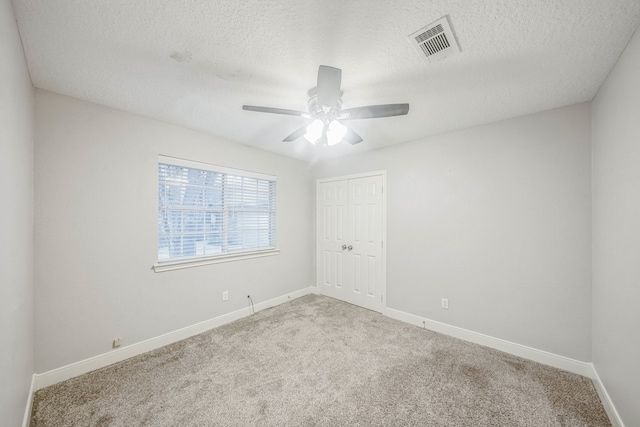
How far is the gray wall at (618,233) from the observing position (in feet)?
4.47

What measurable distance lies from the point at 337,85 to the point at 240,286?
9.12ft

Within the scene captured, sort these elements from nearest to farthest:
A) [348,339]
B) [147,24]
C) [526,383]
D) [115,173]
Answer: [147,24] < [526,383] < [115,173] < [348,339]

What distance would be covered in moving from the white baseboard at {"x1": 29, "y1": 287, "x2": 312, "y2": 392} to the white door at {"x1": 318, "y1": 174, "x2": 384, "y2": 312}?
134 cm

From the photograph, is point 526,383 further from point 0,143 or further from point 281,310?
point 0,143

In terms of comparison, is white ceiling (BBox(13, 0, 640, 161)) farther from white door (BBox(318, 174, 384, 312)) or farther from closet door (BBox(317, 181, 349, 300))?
closet door (BBox(317, 181, 349, 300))

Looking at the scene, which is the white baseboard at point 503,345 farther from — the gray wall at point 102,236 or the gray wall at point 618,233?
the gray wall at point 102,236

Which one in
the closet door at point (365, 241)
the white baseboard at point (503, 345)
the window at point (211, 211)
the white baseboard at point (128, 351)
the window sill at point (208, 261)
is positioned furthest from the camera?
the closet door at point (365, 241)

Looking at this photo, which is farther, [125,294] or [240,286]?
[240,286]

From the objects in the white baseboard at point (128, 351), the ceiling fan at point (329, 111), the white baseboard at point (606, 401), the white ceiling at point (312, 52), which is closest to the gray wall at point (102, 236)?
the white baseboard at point (128, 351)

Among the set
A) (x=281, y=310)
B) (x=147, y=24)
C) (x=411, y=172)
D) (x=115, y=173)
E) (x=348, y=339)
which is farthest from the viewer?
(x=281, y=310)

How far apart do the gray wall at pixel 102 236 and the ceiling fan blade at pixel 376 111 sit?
1.93 m

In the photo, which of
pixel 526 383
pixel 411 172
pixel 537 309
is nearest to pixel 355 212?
pixel 411 172

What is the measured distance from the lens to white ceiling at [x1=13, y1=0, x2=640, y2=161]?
1194 millimetres

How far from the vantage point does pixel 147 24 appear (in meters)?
1.29
